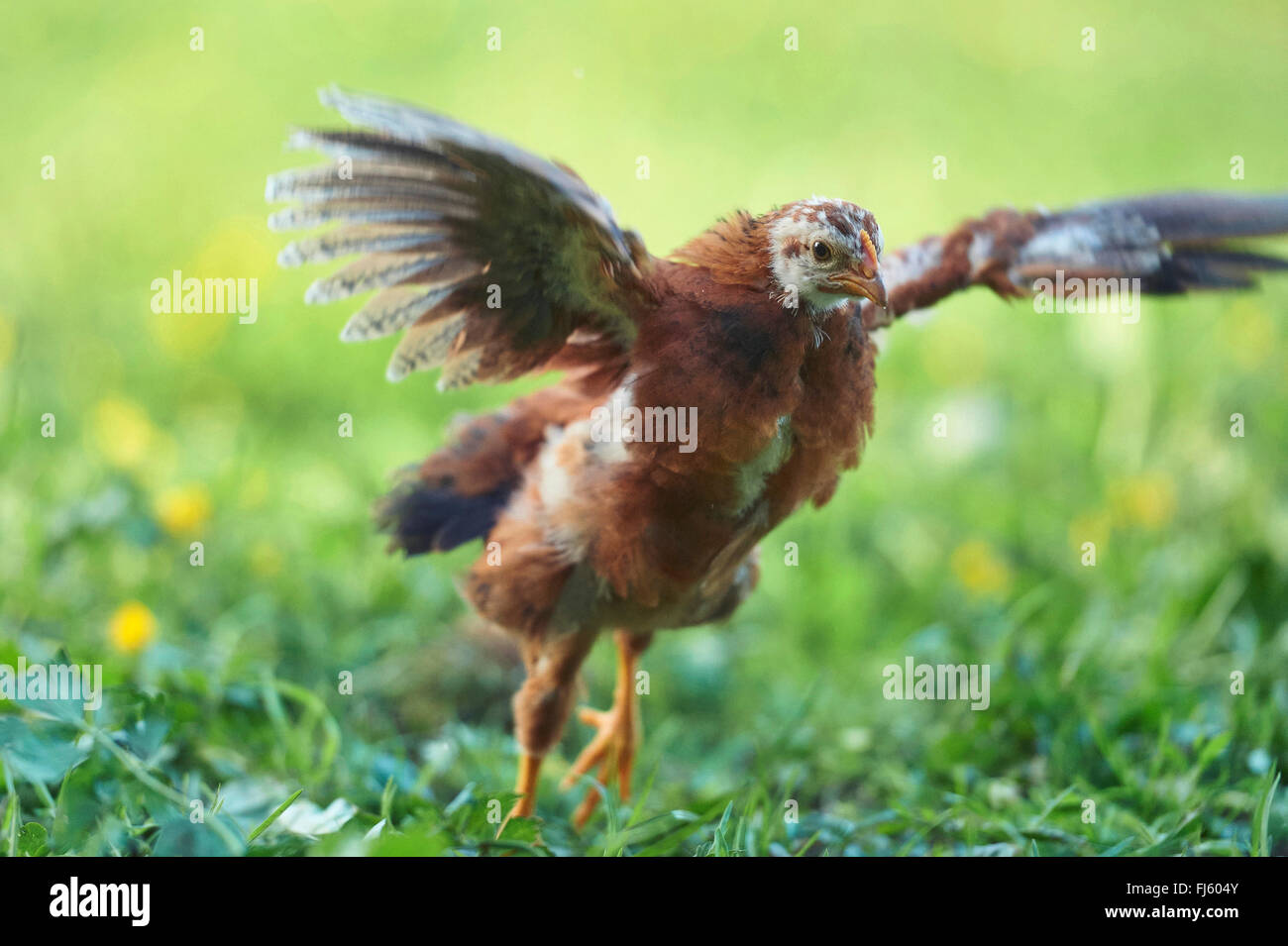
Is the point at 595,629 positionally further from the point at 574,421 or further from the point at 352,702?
the point at 352,702

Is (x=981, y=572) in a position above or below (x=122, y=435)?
below

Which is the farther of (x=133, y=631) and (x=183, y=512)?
(x=183, y=512)

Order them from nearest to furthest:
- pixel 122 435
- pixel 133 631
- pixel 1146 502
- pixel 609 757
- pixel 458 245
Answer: pixel 458 245 < pixel 609 757 < pixel 133 631 < pixel 122 435 < pixel 1146 502

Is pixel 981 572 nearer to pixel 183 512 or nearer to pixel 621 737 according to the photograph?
pixel 621 737

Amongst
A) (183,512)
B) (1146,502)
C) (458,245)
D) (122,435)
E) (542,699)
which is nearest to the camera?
(458,245)

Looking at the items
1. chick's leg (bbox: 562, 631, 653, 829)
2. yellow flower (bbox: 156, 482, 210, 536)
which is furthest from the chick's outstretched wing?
yellow flower (bbox: 156, 482, 210, 536)

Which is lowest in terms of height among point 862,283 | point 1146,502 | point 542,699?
point 542,699

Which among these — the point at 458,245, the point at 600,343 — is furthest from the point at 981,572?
the point at 458,245
